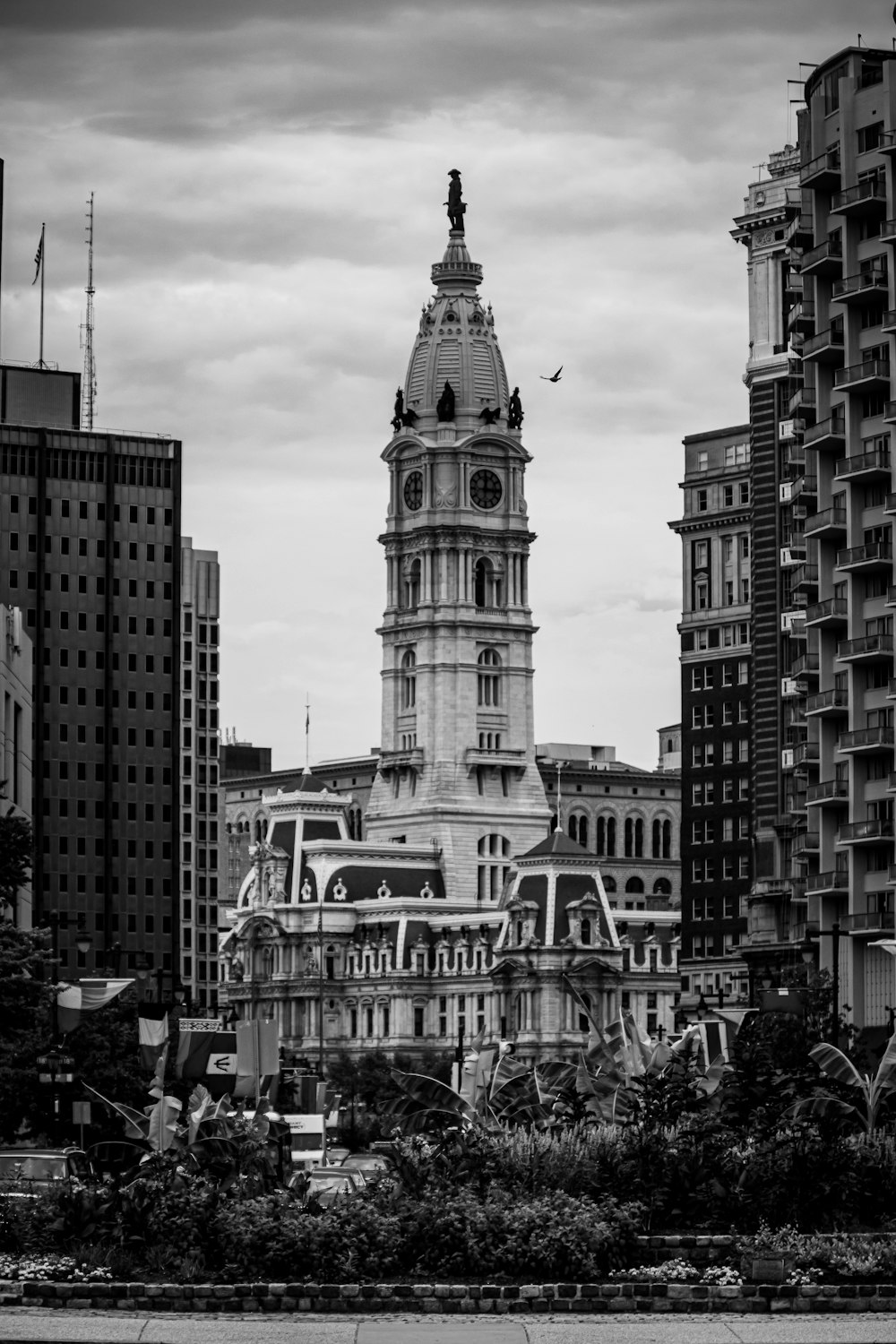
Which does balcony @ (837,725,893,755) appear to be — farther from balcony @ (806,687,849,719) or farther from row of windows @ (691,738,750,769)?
row of windows @ (691,738,750,769)

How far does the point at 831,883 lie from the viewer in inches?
3873

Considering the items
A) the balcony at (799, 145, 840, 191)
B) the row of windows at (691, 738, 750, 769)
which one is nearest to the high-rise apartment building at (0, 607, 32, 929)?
the balcony at (799, 145, 840, 191)

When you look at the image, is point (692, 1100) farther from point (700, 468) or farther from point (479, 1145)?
point (700, 468)

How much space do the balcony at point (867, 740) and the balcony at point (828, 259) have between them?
15.1m

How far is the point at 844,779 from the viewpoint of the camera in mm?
98375

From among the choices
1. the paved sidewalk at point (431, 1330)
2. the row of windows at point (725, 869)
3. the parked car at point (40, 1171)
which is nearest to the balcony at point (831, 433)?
the parked car at point (40, 1171)

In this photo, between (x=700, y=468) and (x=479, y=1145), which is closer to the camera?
(x=479, y=1145)

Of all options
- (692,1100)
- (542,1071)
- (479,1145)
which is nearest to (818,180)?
(542,1071)

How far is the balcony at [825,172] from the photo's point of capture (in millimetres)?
99206

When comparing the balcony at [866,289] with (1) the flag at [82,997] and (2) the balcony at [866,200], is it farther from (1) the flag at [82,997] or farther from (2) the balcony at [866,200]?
(1) the flag at [82,997]

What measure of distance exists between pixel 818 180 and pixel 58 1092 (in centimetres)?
3943

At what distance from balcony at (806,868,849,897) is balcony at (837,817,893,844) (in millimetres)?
1950

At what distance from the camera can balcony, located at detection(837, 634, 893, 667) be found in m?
94.3

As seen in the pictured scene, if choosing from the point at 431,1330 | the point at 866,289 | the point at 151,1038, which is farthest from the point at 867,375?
the point at 431,1330
